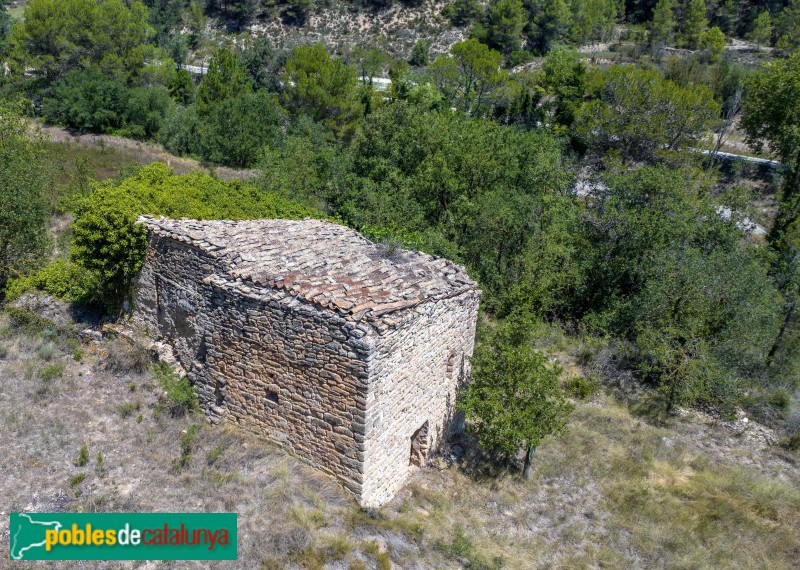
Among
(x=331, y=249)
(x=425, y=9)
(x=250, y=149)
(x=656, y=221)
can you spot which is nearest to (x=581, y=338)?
(x=656, y=221)

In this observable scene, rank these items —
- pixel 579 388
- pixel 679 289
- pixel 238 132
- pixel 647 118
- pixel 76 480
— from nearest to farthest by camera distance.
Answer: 1. pixel 76 480
2. pixel 579 388
3. pixel 679 289
4. pixel 647 118
5. pixel 238 132

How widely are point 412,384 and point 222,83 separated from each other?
35.5 metres

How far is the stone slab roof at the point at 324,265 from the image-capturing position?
970cm

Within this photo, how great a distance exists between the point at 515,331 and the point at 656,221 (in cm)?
979

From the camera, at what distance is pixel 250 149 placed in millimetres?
33219

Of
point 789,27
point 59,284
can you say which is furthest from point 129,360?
point 789,27

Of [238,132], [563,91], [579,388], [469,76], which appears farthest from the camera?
[563,91]

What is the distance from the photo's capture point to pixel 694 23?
6319 centimetres

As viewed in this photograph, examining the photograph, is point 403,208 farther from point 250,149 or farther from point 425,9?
point 425,9

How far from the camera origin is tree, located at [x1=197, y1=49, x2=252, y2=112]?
39406 millimetres

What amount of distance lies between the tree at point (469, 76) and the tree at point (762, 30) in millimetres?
36479

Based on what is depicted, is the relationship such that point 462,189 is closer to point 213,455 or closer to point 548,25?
point 213,455

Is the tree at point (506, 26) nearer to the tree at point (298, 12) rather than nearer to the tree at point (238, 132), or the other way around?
the tree at point (298, 12)

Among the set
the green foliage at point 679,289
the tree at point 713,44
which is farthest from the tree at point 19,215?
the tree at point 713,44
